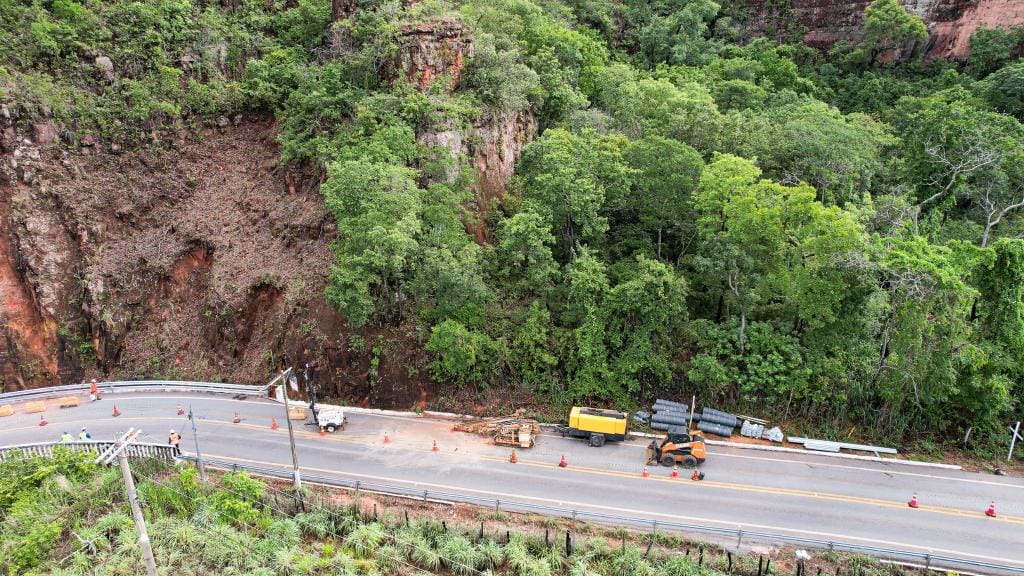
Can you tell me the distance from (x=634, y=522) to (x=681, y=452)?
399 cm

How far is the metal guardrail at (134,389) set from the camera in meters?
27.2

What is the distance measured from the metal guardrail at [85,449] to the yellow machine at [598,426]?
599 inches

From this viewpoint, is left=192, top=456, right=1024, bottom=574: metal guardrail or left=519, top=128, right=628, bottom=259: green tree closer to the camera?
left=192, top=456, right=1024, bottom=574: metal guardrail

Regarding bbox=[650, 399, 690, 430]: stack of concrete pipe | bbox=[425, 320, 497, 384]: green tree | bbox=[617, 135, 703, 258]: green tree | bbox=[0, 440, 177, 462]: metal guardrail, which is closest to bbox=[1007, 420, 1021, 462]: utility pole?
bbox=[650, 399, 690, 430]: stack of concrete pipe

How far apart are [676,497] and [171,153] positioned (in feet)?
103

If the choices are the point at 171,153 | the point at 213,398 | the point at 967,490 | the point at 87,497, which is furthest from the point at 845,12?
the point at 87,497

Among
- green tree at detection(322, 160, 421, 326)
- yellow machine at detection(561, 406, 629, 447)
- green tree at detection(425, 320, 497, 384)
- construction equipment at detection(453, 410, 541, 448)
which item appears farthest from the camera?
green tree at detection(425, 320, 497, 384)

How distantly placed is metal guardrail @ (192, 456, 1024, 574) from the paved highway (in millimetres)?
379

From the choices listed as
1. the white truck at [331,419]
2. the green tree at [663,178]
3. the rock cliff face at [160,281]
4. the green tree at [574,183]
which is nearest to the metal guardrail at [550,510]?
the white truck at [331,419]

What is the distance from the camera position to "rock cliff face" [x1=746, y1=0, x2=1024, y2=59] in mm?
46719

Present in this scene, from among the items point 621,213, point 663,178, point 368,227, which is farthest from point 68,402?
point 663,178

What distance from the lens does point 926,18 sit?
49.5 m

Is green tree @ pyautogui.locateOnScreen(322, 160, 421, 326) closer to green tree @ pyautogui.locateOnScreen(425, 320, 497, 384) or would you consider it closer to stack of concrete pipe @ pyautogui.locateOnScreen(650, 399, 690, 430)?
green tree @ pyautogui.locateOnScreen(425, 320, 497, 384)

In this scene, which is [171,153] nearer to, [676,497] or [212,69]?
[212,69]
